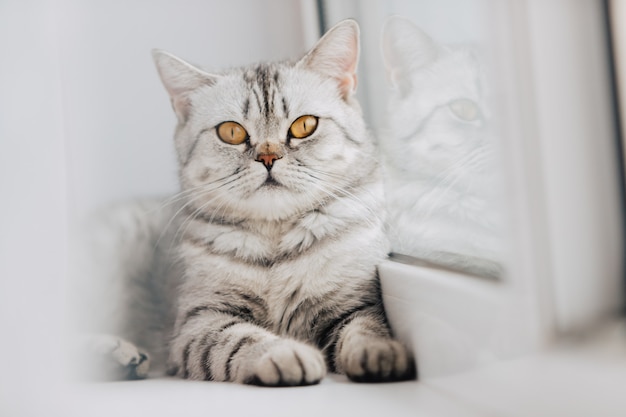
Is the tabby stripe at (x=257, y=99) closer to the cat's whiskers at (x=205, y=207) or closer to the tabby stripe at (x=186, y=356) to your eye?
the cat's whiskers at (x=205, y=207)

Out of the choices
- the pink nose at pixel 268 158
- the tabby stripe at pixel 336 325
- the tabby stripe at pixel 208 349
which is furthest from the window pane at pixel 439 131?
the tabby stripe at pixel 208 349

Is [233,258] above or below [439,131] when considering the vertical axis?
below

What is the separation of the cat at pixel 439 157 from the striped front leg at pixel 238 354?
26 cm

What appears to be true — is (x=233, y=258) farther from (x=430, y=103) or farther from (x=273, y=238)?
(x=430, y=103)

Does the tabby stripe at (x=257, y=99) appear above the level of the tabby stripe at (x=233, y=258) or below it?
above

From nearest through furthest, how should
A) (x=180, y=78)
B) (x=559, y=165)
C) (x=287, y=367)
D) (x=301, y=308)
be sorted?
(x=559, y=165) → (x=287, y=367) → (x=301, y=308) → (x=180, y=78)

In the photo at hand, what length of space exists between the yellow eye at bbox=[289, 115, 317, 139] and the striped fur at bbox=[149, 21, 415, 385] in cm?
1

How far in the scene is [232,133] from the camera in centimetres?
114

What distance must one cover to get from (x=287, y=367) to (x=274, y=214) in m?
0.32

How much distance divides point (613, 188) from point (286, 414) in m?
0.47

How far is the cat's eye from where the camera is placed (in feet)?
2.91

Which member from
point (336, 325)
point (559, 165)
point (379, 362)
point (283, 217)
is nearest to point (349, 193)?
point (283, 217)

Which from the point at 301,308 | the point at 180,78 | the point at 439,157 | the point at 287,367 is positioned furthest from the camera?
the point at 180,78

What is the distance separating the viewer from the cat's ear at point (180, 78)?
3.92 ft
